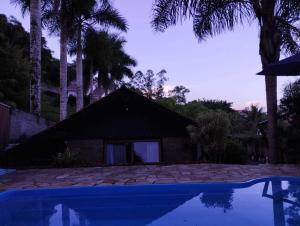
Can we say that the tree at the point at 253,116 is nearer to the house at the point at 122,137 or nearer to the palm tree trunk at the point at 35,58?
the house at the point at 122,137

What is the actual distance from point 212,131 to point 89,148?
6225 mm

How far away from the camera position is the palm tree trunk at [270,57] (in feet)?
45.6

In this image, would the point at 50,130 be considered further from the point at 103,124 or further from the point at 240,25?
the point at 240,25

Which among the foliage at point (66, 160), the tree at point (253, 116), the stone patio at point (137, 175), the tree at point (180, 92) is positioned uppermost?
the tree at point (180, 92)

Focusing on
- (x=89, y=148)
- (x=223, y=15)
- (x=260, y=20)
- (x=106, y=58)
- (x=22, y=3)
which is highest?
(x=22, y=3)

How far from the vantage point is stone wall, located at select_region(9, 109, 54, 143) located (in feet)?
56.7

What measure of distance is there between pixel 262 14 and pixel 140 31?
44.1 ft

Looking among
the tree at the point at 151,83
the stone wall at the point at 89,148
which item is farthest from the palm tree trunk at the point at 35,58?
the tree at the point at 151,83

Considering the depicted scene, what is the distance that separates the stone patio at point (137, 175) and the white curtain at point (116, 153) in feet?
14.1

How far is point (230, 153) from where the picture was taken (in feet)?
54.6

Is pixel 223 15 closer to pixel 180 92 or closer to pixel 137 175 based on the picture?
pixel 137 175

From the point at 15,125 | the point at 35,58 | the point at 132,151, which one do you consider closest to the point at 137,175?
the point at 132,151

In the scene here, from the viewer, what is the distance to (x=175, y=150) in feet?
59.1

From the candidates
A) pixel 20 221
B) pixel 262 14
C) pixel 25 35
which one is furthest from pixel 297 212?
pixel 25 35
